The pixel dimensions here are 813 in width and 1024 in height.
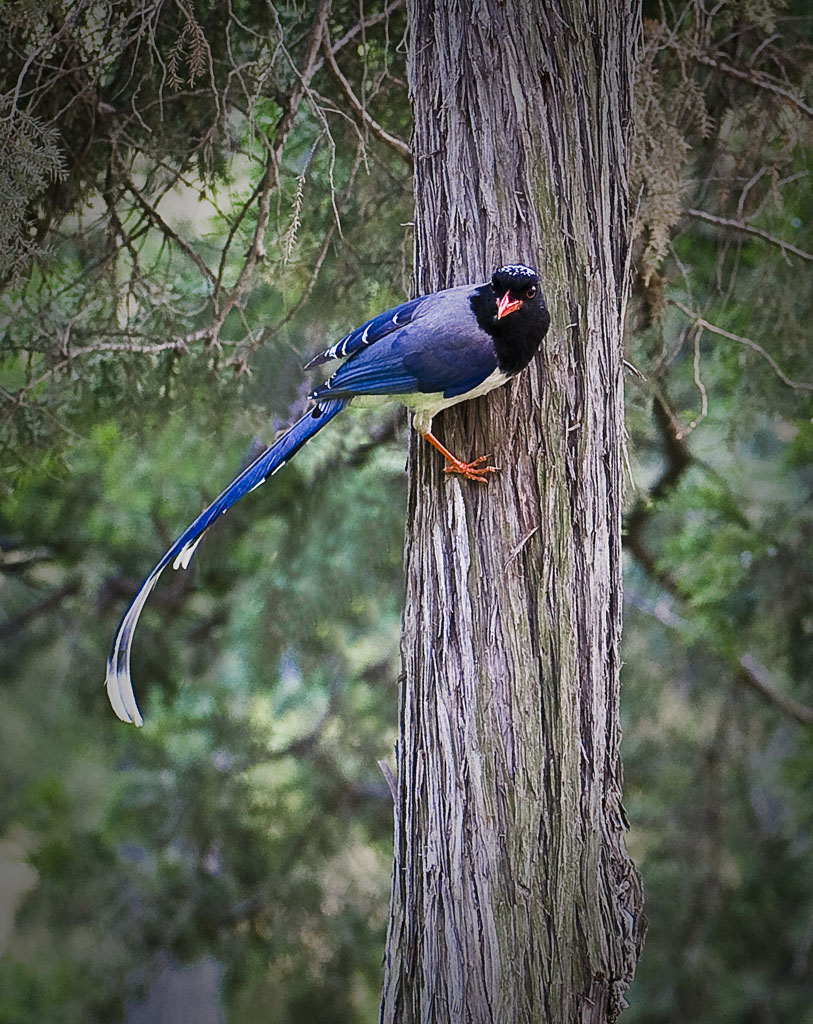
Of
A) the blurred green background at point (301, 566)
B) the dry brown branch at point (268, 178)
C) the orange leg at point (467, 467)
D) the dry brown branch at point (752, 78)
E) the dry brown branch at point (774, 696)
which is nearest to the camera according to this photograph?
the orange leg at point (467, 467)

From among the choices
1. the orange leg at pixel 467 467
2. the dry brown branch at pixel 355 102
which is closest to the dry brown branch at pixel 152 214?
the dry brown branch at pixel 355 102

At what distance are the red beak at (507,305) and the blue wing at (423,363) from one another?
0.06m

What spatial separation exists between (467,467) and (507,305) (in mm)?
324

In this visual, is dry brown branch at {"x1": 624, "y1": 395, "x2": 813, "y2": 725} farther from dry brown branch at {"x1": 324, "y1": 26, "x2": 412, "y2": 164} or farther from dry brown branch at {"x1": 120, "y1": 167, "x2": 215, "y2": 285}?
dry brown branch at {"x1": 120, "y1": 167, "x2": 215, "y2": 285}

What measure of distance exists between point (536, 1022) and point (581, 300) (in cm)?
136

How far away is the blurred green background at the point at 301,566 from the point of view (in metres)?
3.14

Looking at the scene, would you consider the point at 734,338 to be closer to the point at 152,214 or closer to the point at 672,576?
the point at 152,214

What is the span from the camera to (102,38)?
258cm

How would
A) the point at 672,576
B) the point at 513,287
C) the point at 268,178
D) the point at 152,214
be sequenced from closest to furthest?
the point at 513,287 < the point at 268,178 < the point at 152,214 < the point at 672,576

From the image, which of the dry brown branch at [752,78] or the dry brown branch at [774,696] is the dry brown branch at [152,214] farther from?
the dry brown branch at [774,696]

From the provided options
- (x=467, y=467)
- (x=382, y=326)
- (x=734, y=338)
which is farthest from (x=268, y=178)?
(x=734, y=338)

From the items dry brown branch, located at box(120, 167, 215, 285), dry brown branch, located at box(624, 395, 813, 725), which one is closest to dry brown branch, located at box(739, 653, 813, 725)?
dry brown branch, located at box(624, 395, 813, 725)

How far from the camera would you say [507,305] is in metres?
1.91

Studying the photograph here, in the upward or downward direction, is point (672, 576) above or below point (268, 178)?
below
